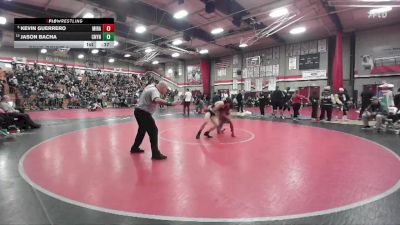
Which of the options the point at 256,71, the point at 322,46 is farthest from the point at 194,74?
the point at 322,46

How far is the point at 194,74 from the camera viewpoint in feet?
105

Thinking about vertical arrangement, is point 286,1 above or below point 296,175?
above

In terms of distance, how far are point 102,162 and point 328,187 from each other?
387 cm

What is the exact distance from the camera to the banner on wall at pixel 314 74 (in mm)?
20592

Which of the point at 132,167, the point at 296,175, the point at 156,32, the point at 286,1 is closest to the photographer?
the point at 296,175

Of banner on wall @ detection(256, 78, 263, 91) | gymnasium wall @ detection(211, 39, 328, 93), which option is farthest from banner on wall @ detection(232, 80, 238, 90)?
banner on wall @ detection(256, 78, 263, 91)

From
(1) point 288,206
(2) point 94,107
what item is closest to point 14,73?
(2) point 94,107

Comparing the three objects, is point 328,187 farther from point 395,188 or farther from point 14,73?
point 14,73

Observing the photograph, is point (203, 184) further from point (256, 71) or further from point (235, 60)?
point (235, 60)

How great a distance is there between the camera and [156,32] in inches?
760

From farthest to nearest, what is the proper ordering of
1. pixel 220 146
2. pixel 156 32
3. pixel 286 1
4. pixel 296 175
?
pixel 156 32
pixel 286 1
pixel 220 146
pixel 296 175
